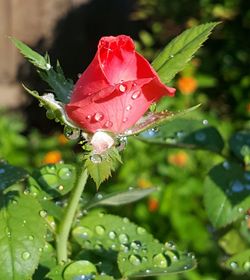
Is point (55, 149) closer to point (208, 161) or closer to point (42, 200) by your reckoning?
point (208, 161)

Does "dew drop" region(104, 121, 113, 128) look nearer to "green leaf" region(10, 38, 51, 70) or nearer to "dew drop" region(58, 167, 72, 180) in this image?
"green leaf" region(10, 38, 51, 70)

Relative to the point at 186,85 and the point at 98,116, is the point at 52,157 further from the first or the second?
the point at 98,116

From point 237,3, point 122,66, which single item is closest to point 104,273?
point 122,66

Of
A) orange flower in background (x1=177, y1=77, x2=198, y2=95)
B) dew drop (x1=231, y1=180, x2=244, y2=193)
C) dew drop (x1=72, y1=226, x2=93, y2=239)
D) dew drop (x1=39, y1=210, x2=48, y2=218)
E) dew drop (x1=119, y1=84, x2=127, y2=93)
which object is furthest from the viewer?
orange flower in background (x1=177, y1=77, x2=198, y2=95)

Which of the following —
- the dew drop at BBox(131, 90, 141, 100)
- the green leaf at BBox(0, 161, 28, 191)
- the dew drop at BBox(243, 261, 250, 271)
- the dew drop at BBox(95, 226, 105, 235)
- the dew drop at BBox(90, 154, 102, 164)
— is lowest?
the dew drop at BBox(243, 261, 250, 271)

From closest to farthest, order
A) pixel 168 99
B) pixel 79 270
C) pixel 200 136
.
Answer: pixel 79 270, pixel 200 136, pixel 168 99

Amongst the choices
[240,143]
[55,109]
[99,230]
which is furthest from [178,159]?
[55,109]

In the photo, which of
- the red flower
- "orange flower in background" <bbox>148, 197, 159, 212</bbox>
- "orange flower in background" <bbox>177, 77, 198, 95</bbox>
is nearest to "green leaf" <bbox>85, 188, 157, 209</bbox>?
the red flower
